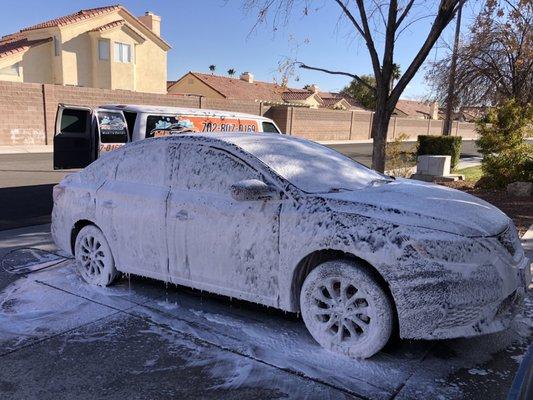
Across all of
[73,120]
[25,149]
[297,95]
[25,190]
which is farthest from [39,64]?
[297,95]

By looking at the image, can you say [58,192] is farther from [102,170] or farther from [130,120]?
[130,120]

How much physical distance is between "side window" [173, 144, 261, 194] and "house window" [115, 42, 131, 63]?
113 feet

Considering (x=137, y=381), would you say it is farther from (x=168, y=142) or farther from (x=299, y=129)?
(x=299, y=129)

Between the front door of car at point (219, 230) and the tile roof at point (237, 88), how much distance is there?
42533 millimetres

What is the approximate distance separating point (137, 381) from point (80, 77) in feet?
118

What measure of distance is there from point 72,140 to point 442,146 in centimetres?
1166

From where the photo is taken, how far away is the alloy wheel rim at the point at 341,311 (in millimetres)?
3392

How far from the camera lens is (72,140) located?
10.0 meters

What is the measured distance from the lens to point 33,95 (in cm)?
2309

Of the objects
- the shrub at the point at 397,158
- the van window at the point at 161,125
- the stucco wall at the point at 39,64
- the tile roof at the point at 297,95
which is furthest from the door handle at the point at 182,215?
the tile roof at the point at 297,95

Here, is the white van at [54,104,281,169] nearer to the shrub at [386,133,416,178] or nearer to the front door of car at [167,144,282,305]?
the shrub at [386,133,416,178]

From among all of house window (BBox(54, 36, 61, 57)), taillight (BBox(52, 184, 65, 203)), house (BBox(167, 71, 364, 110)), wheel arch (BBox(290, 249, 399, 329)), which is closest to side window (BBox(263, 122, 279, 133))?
taillight (BBox(52, 184, 65, 203))

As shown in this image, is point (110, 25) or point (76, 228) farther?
point (110, 25)

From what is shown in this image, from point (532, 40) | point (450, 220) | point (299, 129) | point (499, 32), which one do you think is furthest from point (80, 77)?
point (450, 220)
